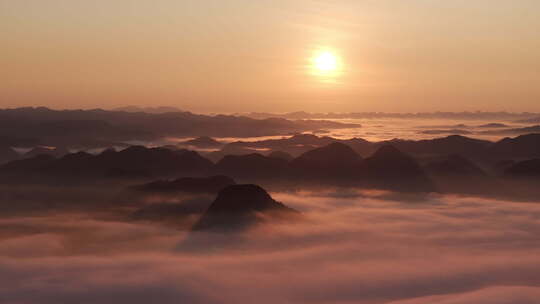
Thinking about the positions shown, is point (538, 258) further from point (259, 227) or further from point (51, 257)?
point (51, 257)

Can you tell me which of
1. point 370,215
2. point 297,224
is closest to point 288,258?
point 297,224

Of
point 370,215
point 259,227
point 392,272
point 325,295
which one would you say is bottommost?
point 325,295

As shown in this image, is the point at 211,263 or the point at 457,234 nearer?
the point at 211,263

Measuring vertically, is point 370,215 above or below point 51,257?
above

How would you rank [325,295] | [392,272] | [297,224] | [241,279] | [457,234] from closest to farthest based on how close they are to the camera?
[325,295] → [241,279] → [392,272] → [457,234] → [297,224]

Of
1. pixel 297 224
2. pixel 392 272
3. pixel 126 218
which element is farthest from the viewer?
pixel 126 218

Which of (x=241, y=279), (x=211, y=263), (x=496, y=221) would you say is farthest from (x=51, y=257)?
(x=496, y=221)

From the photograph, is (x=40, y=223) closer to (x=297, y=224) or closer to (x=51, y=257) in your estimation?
(x=51, y=257)
